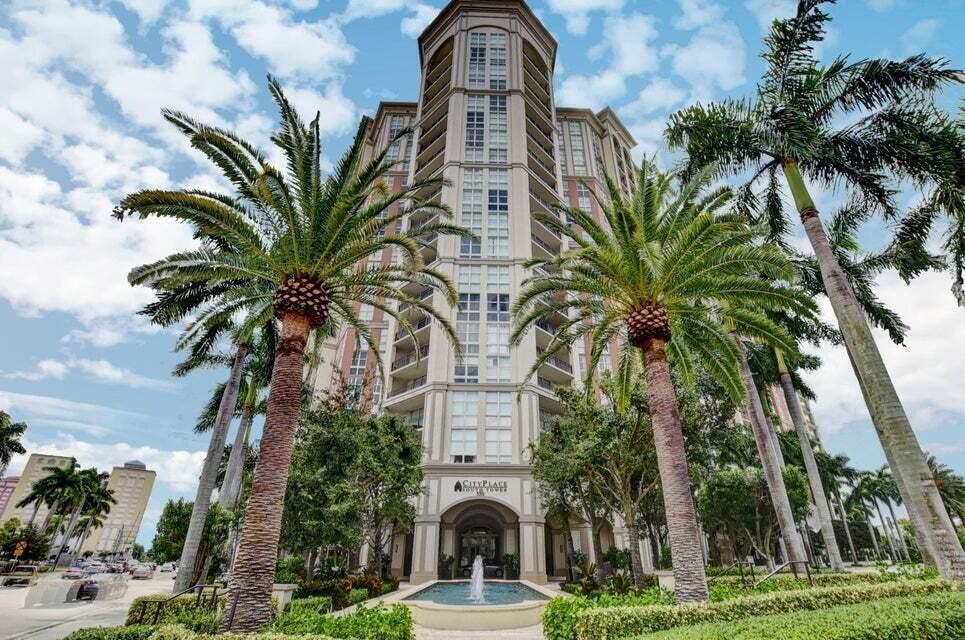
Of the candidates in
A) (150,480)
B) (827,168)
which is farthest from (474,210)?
(150,480)

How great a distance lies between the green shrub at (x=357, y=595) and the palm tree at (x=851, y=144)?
1830 cm

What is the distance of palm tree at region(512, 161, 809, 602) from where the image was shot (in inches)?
454

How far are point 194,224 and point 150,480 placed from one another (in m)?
203

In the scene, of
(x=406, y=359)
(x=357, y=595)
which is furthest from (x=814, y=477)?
(x=406, y=359)

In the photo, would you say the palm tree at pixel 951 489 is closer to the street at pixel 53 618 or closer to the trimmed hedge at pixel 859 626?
the trimmed hedge at pixel 859 626

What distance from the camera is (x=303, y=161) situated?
12.0m

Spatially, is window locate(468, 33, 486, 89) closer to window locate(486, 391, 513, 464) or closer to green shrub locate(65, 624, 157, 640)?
window locate(486, 391, 513, 464)

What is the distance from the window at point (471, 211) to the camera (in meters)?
38.2

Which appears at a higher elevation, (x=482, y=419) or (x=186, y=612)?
(x=482, y=419)

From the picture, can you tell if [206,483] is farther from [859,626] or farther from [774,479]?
[774,479]

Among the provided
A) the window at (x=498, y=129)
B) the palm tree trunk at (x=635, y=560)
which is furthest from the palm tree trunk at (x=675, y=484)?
the window at (x=498, y=129)

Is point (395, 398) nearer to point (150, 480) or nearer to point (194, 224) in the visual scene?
point (194, 224)

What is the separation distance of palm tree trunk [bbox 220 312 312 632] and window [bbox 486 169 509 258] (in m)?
27.8

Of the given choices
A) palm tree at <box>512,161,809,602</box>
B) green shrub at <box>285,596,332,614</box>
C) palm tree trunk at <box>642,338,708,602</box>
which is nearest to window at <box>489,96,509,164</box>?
palm tree at <box>512,161,809,602</box>
